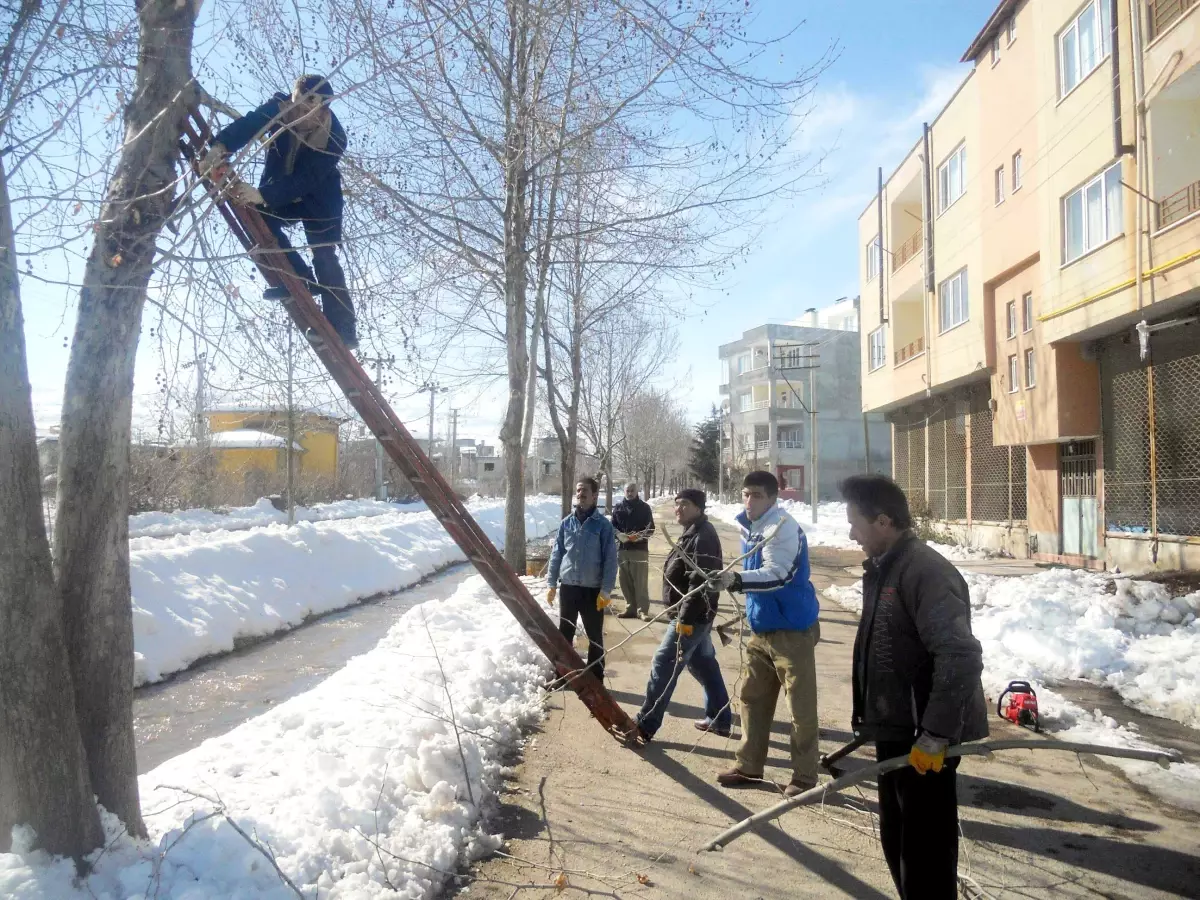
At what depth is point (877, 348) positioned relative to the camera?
30328 mm

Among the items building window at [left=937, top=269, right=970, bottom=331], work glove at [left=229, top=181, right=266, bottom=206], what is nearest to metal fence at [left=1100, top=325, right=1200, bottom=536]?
building window at [left=937, top=269, right=970, bottom=331]

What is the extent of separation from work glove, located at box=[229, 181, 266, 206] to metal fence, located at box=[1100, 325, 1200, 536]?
14.6 meters

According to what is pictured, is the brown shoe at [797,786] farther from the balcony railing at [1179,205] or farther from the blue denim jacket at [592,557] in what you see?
the balcony railing at [1179,205]

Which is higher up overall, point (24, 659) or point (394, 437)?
point (394, 437)

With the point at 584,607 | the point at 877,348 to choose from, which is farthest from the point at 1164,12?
the point at 877,348

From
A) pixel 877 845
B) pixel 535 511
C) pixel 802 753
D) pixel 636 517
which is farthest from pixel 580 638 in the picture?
pixel 535 511

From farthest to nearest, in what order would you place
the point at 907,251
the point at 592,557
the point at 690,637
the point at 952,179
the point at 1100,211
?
the point at 907,251, the point at 952,179, the point at 1100,211, the point at 592,557, the point at 690,637

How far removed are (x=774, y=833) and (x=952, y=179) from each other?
23.1m

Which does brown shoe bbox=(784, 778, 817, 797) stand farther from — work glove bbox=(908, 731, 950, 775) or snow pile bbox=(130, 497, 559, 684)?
snow pile bbox=(130, 497, 559, 684)

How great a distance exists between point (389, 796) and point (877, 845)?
263 centimetres

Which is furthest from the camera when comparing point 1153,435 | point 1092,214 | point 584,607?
point 1092,214

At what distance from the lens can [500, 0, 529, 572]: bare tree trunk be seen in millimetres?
9602

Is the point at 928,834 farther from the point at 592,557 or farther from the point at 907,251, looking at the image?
the point at 907,251

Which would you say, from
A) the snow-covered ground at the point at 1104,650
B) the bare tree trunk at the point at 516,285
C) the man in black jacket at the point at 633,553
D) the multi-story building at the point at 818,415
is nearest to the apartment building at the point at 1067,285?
the snow-covered ground at the point at 1104,650
